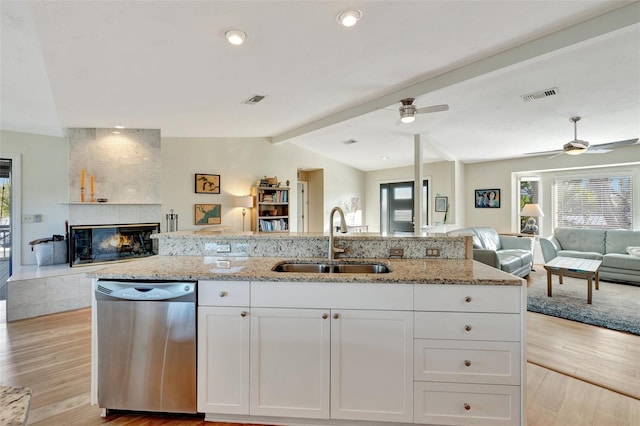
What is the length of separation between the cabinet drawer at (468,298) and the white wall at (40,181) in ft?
16.1

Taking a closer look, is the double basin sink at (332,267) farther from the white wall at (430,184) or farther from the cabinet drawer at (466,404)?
the white wall at (430,184)

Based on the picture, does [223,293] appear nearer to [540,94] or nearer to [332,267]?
[332,267]

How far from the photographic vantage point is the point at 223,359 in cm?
173

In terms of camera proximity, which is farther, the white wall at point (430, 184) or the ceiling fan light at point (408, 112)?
the white wall at point (430, 184)

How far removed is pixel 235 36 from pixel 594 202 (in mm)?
7293

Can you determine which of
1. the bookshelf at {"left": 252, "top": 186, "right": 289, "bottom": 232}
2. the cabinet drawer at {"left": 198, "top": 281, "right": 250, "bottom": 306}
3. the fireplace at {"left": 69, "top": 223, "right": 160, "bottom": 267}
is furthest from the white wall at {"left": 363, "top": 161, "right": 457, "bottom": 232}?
the cabinet drawer at {"left": 198, "top": 281, "right": 250, "bottom": 306}

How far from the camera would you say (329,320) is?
1669 millimetres

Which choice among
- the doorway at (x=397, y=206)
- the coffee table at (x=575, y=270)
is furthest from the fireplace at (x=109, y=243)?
the coffee table at (x=575, y=270)

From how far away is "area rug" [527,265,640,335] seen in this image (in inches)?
131

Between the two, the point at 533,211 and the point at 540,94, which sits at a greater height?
the point at 540,94

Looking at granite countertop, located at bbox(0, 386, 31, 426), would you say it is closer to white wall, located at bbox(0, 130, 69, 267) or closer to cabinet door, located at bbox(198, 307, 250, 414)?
cabinet door, located at bbox(198, 307, 250, 414)

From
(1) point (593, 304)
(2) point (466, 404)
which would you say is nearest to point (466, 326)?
(2) point (466, 404)

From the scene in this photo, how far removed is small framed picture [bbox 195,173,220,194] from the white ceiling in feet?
3.31

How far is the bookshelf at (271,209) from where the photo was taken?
6.09 meters
